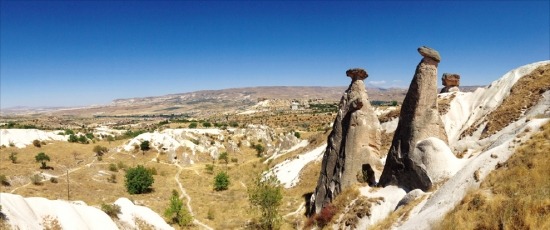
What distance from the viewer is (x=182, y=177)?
180 ft

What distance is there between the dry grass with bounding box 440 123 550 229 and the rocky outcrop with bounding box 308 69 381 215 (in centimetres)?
1096

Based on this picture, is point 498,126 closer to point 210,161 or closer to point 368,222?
point 368,222

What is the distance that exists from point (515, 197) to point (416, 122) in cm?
977

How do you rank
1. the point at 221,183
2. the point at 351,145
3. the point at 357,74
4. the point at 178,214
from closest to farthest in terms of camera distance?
the point at 351,145
the point at 357,74
the point at 178,214
the point at 221,183

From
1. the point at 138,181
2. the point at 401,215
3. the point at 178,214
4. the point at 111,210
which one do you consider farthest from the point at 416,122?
the point at 138,181

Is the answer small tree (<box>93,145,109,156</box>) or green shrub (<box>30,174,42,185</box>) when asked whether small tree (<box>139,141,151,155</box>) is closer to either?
small tree (<box>93,145,109,156</box>)

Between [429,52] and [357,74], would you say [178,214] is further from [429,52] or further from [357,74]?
[429,52]

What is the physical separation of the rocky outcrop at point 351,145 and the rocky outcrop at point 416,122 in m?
2.89

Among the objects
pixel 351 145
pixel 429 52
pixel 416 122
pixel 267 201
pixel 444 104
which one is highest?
pixel 429 52

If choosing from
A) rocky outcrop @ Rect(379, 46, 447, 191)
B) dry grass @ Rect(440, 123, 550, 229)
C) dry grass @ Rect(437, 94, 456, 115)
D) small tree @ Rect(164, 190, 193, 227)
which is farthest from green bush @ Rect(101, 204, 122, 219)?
dry grass @ Rect(437, 94, 456, 115)

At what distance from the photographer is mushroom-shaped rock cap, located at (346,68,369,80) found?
2642 cm

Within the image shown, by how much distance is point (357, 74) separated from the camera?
2681cm

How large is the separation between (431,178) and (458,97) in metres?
24.4

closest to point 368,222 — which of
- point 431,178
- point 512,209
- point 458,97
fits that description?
point 431,178
